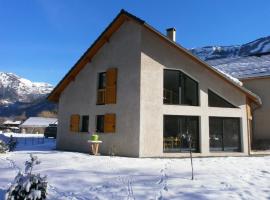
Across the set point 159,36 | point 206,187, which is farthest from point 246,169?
point 159,36

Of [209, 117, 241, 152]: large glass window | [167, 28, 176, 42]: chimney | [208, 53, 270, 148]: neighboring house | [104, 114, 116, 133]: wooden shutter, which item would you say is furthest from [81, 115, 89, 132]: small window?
[208, 53, 270, 148]: neighboring house

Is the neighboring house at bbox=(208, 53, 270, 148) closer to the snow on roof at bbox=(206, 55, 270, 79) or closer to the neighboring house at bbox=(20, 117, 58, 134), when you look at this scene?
the snow on roof at bbox=(206, 55, 270, 79)

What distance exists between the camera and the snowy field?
7.71 meters

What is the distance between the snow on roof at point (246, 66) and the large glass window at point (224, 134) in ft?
22.2

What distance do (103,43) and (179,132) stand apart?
709cm

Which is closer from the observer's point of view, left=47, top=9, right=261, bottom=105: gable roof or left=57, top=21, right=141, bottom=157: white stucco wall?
left=57, top=21, right=141, bottom=157: white stucco wall

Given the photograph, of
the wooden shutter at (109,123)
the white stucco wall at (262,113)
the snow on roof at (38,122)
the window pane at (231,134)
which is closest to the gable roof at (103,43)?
the window pane at (231,134)

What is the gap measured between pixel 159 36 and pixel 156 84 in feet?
8.89

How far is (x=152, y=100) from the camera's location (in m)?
16.1

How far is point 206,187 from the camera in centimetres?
848

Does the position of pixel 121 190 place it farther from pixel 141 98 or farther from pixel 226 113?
pixel 226 113

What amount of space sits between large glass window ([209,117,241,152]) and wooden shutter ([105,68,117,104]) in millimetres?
5869

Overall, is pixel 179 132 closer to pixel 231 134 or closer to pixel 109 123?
pixel 231 134

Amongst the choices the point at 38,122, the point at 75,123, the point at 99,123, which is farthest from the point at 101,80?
the point at 38,122
